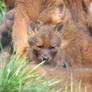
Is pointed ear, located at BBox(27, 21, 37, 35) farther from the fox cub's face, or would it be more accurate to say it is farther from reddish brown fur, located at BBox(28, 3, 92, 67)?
reddish brown fur, located at BBox(28, 3, 92, 67)

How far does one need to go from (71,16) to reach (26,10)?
82 cm

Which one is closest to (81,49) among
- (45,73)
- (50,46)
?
(50,46)

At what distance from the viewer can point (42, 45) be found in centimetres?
532

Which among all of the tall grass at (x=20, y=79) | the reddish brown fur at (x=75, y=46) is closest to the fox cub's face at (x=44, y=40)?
the reddish brown fur at (x=75, y=46)

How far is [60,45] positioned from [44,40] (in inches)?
15.4

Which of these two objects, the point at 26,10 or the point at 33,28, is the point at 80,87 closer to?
the point at 33,28

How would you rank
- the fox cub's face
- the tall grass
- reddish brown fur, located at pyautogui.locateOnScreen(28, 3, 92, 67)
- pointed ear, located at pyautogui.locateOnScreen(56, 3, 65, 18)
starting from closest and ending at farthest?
1. the tall grass
2. the fox cub's face
3. reddish brown fur, located at pyautogui.locateOnScreen(28, 3, 92, 67)
4. pointed ear, located at pyautogui.locateOnScreen(56, 3, 65, 18)

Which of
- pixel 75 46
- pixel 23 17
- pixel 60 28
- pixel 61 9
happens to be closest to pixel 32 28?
pixel 60 28

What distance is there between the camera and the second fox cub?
533cm

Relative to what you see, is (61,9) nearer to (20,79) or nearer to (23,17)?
(23,17)

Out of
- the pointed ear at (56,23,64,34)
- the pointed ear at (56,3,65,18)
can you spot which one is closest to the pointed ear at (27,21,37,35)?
the pointed ear at (56,23,64,34)

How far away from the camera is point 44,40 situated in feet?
17.4

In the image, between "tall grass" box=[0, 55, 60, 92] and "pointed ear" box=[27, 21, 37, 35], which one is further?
"pointed ear" box=[27, 21, 37, 35]

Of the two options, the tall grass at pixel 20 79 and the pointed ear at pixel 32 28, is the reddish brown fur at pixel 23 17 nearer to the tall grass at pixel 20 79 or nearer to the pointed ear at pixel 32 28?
the pointed ear at pixel 32 28
